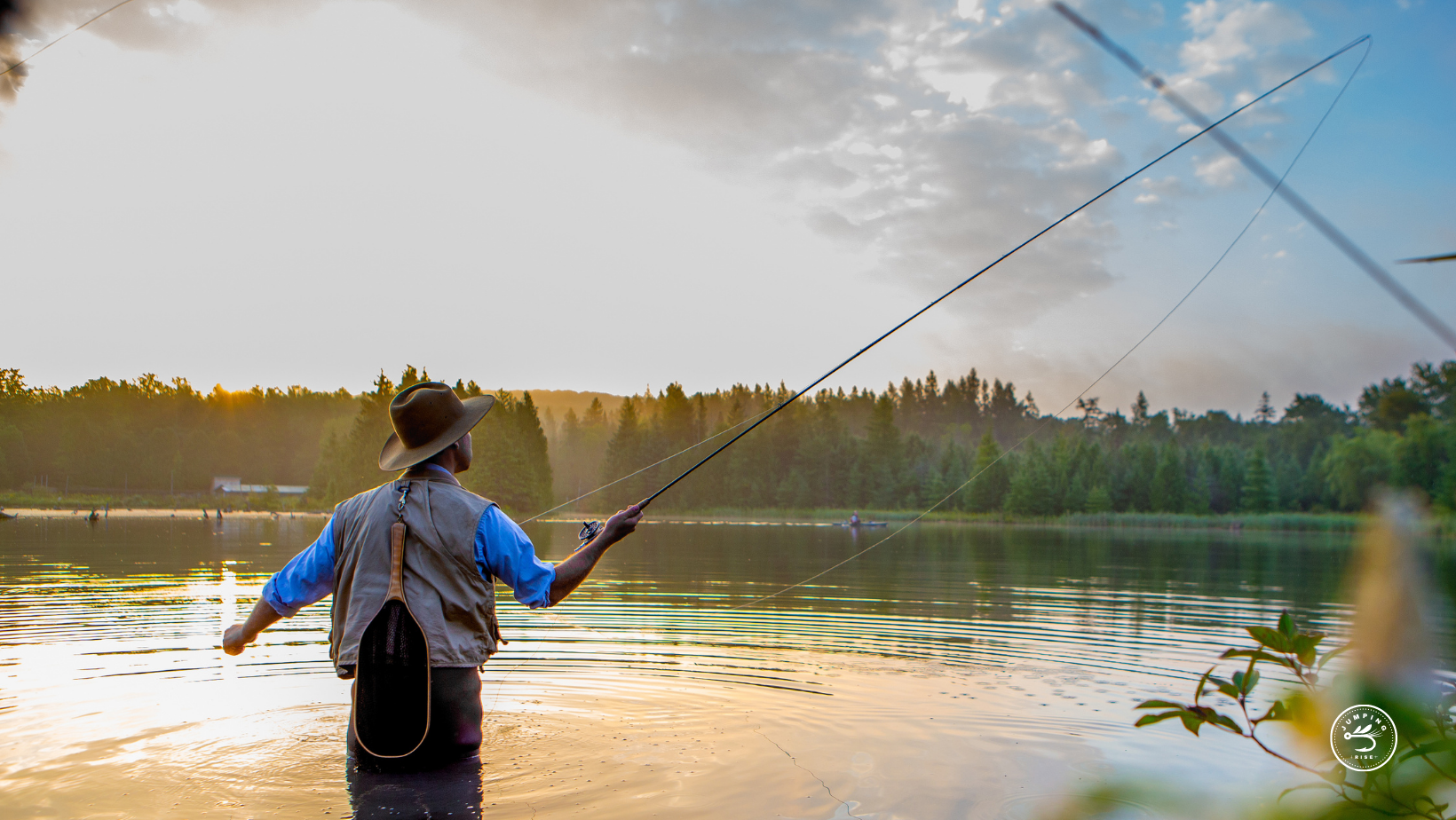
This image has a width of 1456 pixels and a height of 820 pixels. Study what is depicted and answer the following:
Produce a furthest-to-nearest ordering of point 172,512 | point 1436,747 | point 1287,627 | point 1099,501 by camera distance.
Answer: point 1099,501
point 172,512
point 1287,627
point 1436,747

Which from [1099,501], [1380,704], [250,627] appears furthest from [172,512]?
[1380,704]

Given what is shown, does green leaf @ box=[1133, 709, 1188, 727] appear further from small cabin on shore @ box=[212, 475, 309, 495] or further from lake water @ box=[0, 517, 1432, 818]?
small cabin on shore @ box=[212, 475, 309, 495]

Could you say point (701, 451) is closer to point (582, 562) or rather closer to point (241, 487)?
point (241, 487)

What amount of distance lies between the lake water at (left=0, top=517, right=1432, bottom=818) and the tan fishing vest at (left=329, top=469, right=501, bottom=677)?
2.79 feet

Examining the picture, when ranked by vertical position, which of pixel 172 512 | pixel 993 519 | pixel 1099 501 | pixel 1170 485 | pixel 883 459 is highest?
pixel 883 459

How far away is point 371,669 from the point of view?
13.8 ft

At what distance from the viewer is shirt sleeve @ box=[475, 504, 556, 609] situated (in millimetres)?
4305

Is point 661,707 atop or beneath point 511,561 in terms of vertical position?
beneath

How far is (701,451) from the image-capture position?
462 feet

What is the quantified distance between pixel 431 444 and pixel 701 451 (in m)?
137

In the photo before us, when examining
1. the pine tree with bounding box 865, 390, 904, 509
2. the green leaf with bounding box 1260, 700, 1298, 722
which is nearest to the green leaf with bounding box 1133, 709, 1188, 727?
the green leaf with bounding box 1260, 700, 1298, 722

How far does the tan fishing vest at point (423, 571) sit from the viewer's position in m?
4.22

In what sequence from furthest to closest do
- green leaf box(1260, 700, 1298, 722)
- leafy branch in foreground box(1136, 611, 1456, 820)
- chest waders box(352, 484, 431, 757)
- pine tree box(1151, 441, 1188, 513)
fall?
pine tree box(1151, 441, 1188, 513) → chest waders box(352, 484, 431, 757) → green leaf box(1260, 700, 1298, 722) → leafy branch in foreground box(1136, 611, 1456, 820)

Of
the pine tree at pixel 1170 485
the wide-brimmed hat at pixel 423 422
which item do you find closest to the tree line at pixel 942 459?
the pine tree at pixel 1170 485
